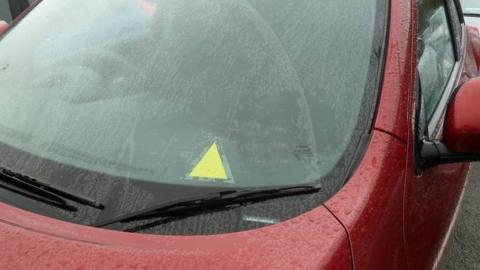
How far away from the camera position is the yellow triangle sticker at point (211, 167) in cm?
142

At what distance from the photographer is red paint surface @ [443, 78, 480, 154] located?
63.1 inches

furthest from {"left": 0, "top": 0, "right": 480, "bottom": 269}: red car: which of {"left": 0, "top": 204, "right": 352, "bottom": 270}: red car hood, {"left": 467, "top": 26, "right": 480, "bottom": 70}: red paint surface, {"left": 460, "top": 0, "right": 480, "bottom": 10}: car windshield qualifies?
{"left": 460, "top": 0, "right": 480, "bottom": 10}: car windshield

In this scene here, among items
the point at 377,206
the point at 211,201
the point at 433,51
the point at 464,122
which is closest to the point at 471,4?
the point at 433,51

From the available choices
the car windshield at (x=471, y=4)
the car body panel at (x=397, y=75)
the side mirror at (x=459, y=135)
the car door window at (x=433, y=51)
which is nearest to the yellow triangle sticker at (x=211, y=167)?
the car body panel at (x=397, y=75)

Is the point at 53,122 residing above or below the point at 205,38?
below

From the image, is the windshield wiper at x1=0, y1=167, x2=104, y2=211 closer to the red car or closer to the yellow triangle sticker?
the red car

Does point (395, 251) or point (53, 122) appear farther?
point (53, 122)

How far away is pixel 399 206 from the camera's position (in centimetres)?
147

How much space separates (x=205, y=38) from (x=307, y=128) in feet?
1.56

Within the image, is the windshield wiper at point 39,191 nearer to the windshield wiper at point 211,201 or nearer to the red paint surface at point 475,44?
the windshield wiper at point 211,201

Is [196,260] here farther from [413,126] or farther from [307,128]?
[413,126]

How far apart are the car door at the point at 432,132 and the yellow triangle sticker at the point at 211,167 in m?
0.49

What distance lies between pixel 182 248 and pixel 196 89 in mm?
535

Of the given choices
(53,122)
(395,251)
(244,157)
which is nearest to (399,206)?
(395,251)
